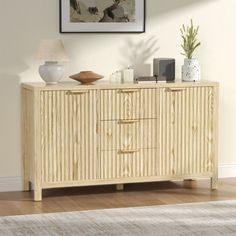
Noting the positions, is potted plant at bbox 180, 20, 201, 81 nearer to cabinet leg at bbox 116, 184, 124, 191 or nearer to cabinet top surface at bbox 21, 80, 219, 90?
cabinet top surface at bbox 21, 80, 219, 90

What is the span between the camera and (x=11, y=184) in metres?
6.39

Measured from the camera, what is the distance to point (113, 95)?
611 cm

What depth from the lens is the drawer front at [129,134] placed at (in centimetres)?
615

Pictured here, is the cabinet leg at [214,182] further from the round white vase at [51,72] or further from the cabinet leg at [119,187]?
the round white vase at [51,72]

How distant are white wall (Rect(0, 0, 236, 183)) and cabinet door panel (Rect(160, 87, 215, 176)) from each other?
1.76 feet

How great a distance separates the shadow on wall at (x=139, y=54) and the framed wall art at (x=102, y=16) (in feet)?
0.37

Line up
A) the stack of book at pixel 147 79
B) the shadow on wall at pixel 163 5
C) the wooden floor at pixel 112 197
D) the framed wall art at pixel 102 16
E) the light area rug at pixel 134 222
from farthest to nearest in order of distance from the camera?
the shadow on wall at pixel 163 5
the framed wall art at pixel 102 16
the stack of book at pixel 147 79
the wooden floor at pixel 112 197
the light area rug at pixel 134 222

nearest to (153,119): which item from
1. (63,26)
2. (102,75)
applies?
(102,75)

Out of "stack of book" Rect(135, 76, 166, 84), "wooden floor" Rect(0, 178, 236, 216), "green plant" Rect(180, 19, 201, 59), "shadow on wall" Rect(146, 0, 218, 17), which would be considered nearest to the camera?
"wooden floor" Rect(0, 178, 236, 216)

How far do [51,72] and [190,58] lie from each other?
1210 millimetres

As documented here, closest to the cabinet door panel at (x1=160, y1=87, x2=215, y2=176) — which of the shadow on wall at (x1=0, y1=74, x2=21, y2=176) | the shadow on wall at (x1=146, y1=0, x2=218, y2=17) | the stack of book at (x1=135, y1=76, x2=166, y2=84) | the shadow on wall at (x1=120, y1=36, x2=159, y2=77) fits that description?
the stack of book at (x1=135, y1=76, x2=166, y2=84)

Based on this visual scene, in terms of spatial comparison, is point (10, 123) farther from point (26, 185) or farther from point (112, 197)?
point (112, 197)

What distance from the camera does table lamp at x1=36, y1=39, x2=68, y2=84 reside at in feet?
20.0

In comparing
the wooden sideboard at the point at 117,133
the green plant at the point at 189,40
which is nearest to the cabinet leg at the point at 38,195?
the wooden sideboard at the point at 117,133
